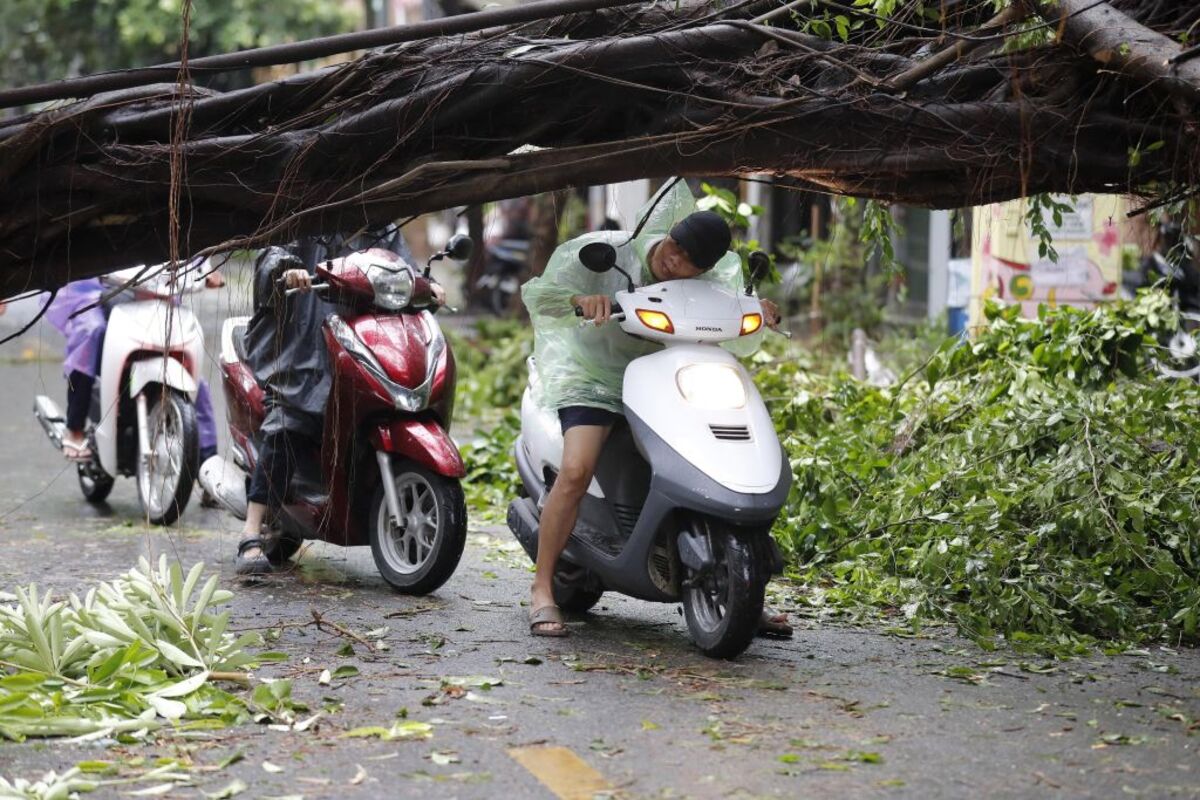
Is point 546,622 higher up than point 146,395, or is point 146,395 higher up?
point 146,395

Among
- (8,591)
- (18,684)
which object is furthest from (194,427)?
(18,684)

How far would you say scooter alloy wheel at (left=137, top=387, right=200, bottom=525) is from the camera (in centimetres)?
888

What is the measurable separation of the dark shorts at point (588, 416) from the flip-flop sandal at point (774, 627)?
919mm

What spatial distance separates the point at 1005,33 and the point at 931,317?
416 inches

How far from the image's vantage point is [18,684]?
16.8 feet

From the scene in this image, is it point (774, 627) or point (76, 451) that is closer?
point (774, 627)

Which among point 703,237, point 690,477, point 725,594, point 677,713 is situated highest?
point 703,237

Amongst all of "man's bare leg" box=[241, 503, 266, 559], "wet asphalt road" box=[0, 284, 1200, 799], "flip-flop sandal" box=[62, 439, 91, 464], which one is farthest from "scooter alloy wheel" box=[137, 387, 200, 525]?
"wet asphalt road" box=[0, 284, 1200, 799]

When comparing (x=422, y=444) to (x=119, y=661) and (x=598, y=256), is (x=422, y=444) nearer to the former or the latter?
(x=598, y=256)

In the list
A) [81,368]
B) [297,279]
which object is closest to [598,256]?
[297,279]

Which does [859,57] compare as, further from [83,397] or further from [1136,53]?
[83,397]

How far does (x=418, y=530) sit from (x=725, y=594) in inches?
71.3

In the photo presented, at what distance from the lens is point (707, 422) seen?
19.2ft

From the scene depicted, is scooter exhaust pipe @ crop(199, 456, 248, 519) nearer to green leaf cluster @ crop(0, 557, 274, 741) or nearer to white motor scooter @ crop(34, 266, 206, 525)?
white motor scooter @ crop(34, 266, 206, 525)
